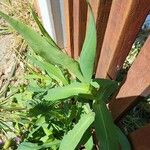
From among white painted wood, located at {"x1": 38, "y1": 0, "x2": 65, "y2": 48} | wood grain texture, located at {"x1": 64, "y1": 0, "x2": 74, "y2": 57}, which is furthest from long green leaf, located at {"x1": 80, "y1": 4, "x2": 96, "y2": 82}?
white painted wood, located at {"x1": 38, "y1": 0, "x2": 65, "y2": 48}

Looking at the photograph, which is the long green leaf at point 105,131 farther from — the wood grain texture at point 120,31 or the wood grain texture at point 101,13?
the wood grain texture at point 101,13

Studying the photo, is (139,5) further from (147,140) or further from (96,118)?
(147,140)

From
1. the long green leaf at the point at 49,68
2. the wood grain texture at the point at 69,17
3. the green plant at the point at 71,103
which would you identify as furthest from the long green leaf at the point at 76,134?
the wood grain texture at the point at 69,17

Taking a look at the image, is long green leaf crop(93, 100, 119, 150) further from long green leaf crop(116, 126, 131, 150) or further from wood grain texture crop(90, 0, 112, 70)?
wood grain texture crop(90, 0, 112, 70)

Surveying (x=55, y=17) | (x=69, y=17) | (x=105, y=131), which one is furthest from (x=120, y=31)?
(x=55, y=17)

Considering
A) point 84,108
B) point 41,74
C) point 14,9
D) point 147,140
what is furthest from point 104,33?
point 14,9
